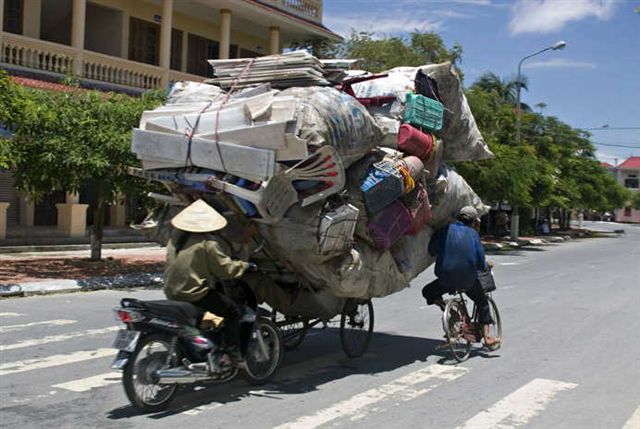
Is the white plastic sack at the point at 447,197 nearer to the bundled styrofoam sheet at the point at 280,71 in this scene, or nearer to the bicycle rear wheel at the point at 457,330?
the bicycle rear wheel at the point at 457,330

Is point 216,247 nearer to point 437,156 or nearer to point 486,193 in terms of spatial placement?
point 437,156

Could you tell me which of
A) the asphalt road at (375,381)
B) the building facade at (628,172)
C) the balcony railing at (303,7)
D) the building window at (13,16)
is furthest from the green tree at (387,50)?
the building facade at (628,172)

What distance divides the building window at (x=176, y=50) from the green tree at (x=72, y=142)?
40.2ft

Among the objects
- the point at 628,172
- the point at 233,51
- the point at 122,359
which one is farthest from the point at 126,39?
the point at 628,172

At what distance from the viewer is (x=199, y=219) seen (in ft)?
19.0

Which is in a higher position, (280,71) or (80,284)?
(280,71)

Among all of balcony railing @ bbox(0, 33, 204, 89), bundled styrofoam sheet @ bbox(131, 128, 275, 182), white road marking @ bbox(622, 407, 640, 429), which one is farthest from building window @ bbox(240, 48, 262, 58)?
white road marking @ bbox(622, 407, 640, 429)

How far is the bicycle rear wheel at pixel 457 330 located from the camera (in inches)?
299

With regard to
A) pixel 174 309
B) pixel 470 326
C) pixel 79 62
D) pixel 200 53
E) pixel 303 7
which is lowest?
pixel 470 326

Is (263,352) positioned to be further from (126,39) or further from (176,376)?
(126,39)

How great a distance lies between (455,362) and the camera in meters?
7.71

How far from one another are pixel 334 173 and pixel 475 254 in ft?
7.60

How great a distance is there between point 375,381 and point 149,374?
2.34 metres

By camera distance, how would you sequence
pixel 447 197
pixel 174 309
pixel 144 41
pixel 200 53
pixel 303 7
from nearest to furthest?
pixel 174 309 < pixel 447 197 < pixel 144 41 < pixel 200 53 < pixel 303 7
